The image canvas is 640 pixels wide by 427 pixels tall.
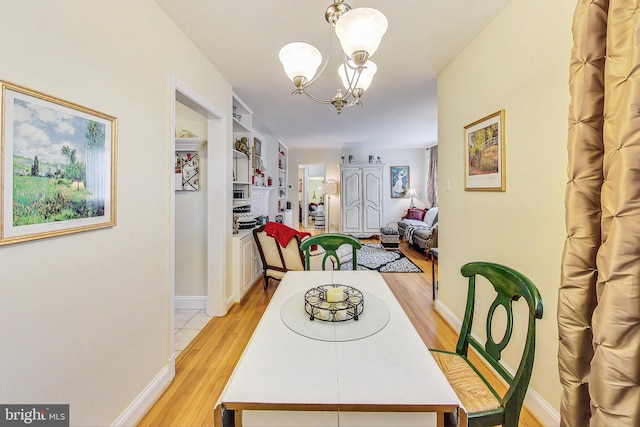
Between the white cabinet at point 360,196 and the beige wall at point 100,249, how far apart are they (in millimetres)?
5341

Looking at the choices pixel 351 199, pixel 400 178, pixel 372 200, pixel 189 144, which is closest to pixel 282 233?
pixel 189 144

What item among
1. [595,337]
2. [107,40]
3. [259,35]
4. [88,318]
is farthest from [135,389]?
[259,35]

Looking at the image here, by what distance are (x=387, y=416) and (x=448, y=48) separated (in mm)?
2621

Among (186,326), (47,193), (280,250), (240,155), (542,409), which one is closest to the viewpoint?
(47,193)

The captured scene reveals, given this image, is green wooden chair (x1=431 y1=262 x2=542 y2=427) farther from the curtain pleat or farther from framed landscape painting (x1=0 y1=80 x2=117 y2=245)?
framed landscape painting (x1=0 y1=80 x2=117 y2=245)

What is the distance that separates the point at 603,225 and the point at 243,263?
10.1 feet

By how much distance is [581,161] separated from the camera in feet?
2.67

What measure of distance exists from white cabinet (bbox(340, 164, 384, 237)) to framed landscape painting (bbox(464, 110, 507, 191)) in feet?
15.6

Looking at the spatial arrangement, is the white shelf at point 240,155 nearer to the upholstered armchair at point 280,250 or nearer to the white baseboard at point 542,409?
the upholstered armchair at point 280,250

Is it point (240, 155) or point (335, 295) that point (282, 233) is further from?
point (335, 295)

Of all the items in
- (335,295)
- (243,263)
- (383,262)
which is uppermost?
(335,295)

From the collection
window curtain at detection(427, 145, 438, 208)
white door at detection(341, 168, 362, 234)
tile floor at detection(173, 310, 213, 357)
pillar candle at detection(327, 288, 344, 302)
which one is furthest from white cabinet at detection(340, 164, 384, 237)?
pillar candle at detection(327, 288, 344, 302)

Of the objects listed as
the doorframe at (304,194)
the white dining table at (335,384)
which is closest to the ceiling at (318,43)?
the white dining table at (335,384)

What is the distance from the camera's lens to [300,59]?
1.33 metres
